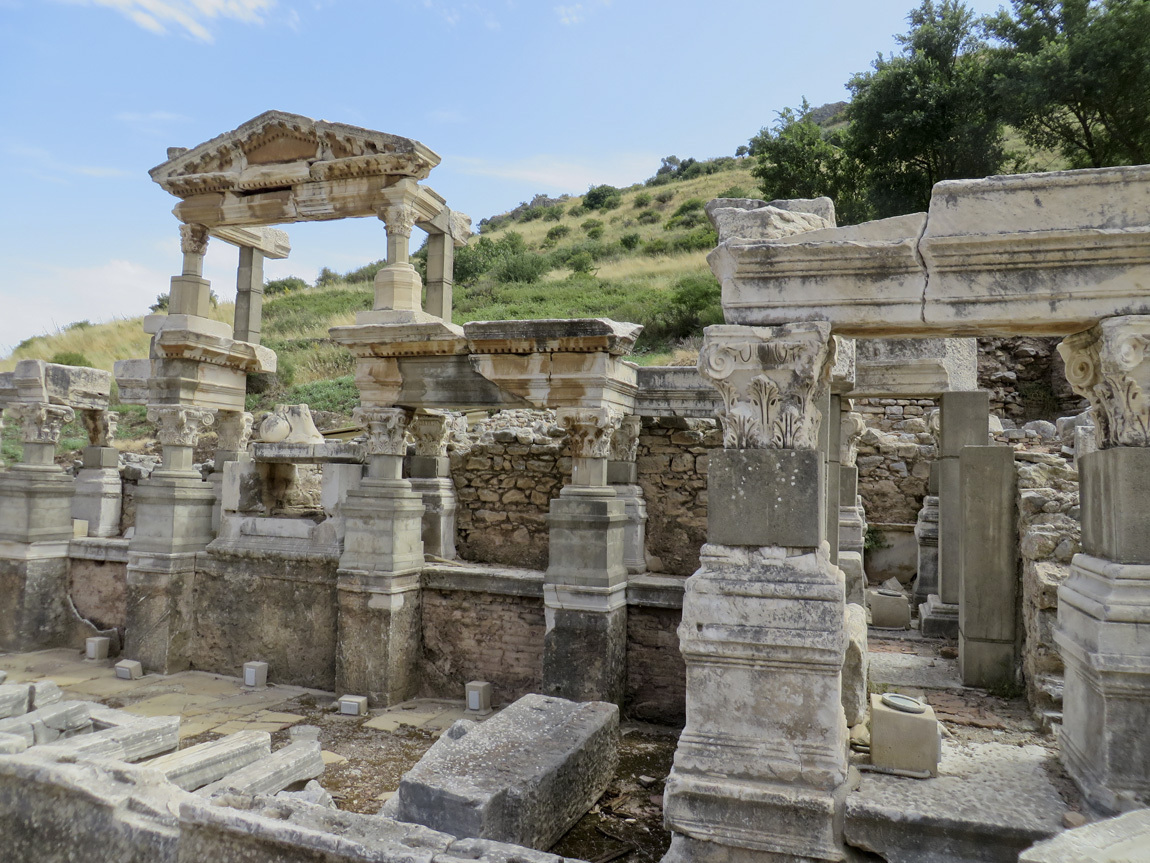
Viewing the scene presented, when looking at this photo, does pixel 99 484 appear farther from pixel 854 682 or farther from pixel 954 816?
pixel 954 816

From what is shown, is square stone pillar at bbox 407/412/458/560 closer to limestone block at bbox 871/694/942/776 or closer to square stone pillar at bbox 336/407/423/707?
square stone pillar at bbox 336/407/423/707

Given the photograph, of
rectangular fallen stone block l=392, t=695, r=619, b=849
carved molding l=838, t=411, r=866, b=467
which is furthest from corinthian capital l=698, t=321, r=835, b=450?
carved molding l=838, t=411, r=866, b=467

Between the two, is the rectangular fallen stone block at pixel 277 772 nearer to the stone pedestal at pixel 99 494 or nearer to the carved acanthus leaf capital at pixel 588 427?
the carved acanthus leaf capital at pixel 588 427

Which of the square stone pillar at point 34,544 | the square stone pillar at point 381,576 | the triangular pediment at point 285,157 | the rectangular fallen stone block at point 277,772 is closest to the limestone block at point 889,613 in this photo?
the square stone pillar at point 381,576

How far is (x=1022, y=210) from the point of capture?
3.56 m

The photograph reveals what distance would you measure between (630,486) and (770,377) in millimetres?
4415

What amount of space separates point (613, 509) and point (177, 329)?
5832 mm

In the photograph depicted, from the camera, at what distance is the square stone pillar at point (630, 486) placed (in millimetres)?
7875

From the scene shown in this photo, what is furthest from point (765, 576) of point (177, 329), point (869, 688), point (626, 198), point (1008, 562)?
point (626, 198)

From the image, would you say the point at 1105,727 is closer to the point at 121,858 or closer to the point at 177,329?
the point at 121,858

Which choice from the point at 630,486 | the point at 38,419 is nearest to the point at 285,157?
the point at 38,419

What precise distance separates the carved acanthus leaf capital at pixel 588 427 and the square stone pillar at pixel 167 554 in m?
5.03

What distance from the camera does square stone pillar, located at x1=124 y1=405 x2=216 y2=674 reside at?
8906mm

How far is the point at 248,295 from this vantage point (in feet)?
33.9
